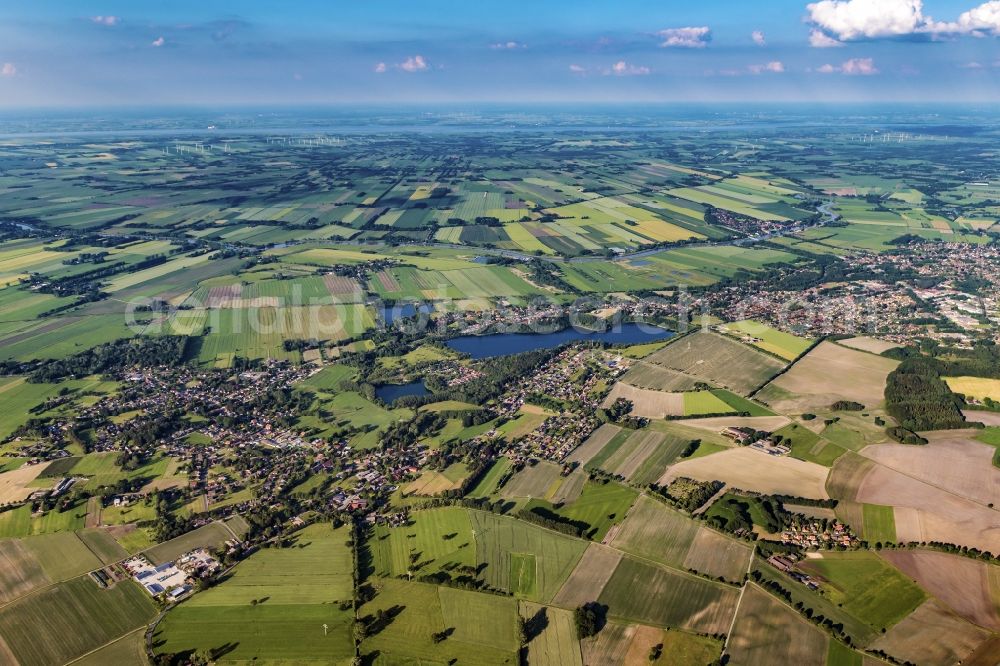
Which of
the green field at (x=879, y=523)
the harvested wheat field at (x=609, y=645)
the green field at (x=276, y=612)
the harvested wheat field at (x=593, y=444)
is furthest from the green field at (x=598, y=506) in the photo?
the green field at (x=879, y=523)

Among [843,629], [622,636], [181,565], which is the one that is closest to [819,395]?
[843,629]

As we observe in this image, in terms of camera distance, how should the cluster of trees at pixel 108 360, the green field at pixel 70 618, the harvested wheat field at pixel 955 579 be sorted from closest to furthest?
the green field at pixel 70 618
the harvested wheat field at pixel 955 579
the cluster of trees at pixel 108 360

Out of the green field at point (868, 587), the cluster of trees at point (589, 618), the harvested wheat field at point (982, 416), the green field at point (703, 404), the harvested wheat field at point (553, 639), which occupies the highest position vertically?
the green field at point (703, 404)

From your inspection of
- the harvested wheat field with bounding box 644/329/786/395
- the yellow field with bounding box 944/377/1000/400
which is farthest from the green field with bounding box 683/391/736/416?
the yellow field with bounding box 944/377/1000/400

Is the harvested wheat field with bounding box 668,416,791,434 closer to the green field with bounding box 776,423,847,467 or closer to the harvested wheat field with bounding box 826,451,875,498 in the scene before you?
the green field with bounding box 776,423,847,467

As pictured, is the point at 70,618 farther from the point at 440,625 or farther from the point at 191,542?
the point at 440,625

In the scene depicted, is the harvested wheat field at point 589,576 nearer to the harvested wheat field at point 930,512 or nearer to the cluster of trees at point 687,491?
the cluster of trees at point 687,491

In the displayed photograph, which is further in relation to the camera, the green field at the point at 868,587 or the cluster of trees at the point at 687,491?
the cluster of trees at the point at 687,491
